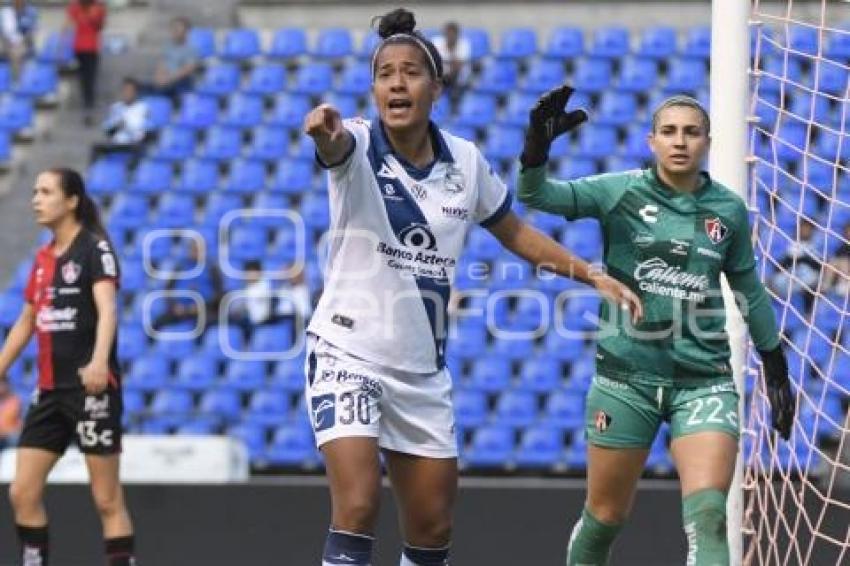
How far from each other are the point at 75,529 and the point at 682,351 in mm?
5136

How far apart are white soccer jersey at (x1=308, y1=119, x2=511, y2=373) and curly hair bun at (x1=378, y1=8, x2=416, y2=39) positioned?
0.30 metres

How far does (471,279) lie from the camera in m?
13.3

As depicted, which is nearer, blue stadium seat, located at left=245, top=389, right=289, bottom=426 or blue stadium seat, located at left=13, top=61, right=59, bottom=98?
blue stadium seat, located at left=245, top=389, right=289, bottom=426

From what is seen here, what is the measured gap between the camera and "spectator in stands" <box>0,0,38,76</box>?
16.9 m

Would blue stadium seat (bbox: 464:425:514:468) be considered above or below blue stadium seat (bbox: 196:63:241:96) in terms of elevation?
below

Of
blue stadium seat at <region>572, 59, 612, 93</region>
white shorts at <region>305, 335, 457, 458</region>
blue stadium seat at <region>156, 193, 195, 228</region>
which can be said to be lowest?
Answer: blue stadium seat at <region>156, 193, 195, 228</region>

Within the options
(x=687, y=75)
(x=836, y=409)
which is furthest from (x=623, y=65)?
(x=836, y=409)

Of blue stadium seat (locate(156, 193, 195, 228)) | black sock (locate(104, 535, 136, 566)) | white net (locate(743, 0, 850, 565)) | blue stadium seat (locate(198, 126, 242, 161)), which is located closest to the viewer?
white net (locate(743, 0, 850, 565))

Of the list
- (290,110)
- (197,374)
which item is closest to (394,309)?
(197,374)

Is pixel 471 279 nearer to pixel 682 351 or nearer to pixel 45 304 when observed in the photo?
pixel 45 304

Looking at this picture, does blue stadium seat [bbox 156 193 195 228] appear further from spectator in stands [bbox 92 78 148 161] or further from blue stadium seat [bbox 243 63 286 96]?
blue stadium seat [bbox 243 63 286 96]

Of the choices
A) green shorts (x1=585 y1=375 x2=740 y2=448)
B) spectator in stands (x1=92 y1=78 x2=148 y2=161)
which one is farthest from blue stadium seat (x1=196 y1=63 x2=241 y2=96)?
green shorts (x1=585 y1=375 x2=740 y2=448)

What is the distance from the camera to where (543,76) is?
50.3 ft

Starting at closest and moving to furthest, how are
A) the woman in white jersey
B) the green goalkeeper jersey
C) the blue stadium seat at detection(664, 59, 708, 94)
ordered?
the woman in white jersey, the green goalkeeper jersey, the blue stadium seat at detection(664, 59, 708, 94)
